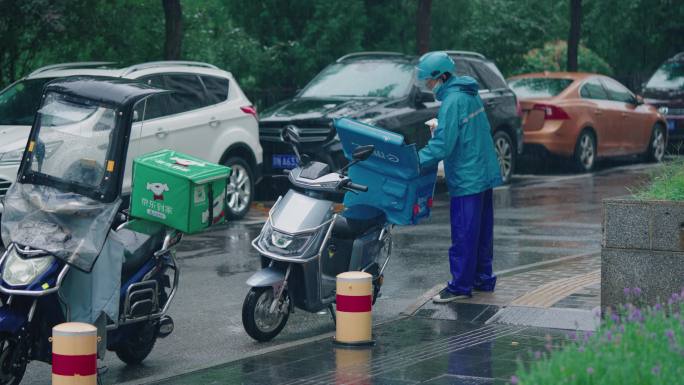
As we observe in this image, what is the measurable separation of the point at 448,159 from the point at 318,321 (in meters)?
1.55

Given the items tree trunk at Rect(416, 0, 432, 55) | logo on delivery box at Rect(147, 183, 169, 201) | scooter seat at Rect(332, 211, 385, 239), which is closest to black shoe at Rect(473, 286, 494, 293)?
scooter seat at Rect(332, 211, 385, 239)

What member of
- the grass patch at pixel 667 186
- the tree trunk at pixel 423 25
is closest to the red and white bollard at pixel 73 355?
the grass patch at pixel 667 186

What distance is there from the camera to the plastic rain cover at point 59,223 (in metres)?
7.15

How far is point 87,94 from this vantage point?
7590 mm

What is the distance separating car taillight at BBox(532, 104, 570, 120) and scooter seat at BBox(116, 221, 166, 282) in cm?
1392

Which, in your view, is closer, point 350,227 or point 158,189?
point 158,189

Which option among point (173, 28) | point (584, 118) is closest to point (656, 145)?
point (584, 118)

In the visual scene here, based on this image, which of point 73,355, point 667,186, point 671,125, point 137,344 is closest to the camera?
point 73,355

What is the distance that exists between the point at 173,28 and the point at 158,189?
37.5 ft

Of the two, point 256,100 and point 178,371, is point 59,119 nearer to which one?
point 178,371

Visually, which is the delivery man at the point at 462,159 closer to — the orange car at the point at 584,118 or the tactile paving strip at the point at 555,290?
the tactile paving strip at the point at 555,290

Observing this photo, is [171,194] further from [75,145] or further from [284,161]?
[284,161]

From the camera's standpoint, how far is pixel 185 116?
14.9 m

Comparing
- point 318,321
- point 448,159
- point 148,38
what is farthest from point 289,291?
point 148,38
